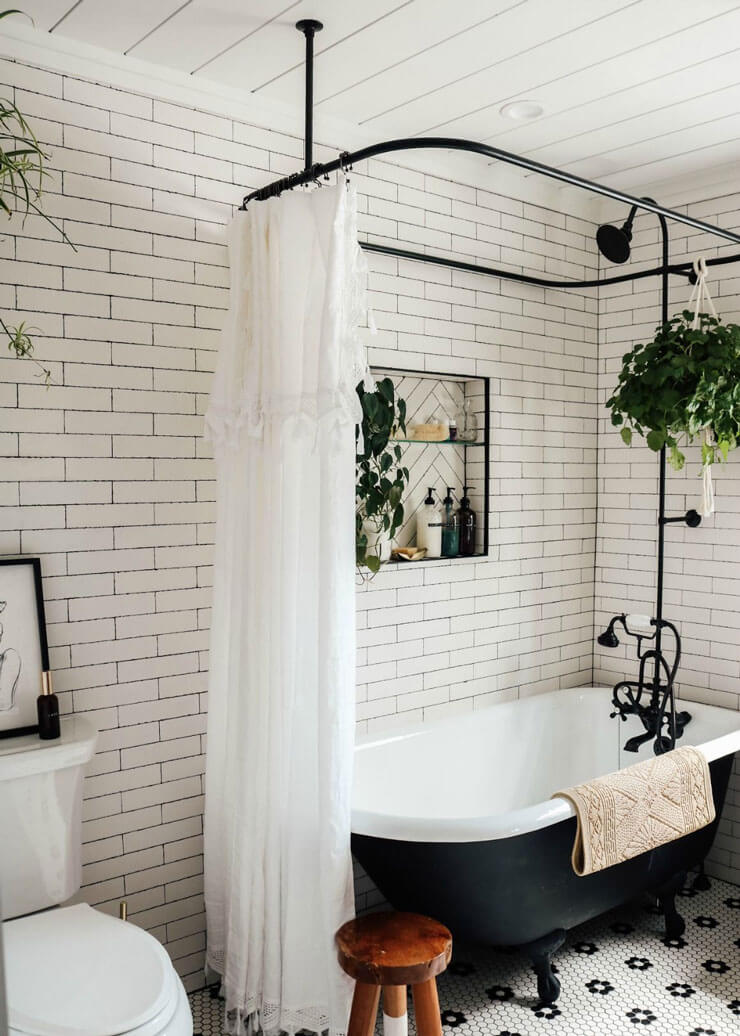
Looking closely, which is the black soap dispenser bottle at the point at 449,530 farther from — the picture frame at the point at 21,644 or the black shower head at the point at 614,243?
the picture frame at the point at 21,644

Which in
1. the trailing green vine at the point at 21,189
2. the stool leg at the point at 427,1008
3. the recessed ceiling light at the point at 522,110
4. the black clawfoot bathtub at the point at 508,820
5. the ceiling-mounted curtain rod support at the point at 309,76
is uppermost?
the recessed ceiling light at the point at 522,110

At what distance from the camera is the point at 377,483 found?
3027 mm

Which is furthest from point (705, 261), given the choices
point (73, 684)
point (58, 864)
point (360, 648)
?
point (58, 864)

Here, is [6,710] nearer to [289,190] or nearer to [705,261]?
[289,190]

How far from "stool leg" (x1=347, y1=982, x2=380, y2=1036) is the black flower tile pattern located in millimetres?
416

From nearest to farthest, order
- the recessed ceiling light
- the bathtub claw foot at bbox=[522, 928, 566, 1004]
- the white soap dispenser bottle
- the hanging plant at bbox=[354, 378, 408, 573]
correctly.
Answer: the bathtub claw foot at bbox=[522, 928, 566, 1004] < the recessed ceiling light < the hanging plant at bbox=[354, 378, 408, 573] < the white soap dispenser bottle

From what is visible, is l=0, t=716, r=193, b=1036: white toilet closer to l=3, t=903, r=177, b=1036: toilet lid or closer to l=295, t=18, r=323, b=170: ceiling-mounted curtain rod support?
l=3, t=903, r=177, b=1036: toilet lid

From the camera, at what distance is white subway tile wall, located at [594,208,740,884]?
11.5ft

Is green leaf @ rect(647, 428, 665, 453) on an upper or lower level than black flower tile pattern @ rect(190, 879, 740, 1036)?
upper

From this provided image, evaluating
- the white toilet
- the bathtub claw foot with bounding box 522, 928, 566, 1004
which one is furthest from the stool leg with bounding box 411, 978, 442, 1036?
the white toilet

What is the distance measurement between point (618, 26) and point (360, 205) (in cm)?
107

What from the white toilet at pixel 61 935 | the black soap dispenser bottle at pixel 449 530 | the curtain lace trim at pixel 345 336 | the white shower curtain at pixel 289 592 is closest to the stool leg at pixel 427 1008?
the white shower curtain at pixel 289 592

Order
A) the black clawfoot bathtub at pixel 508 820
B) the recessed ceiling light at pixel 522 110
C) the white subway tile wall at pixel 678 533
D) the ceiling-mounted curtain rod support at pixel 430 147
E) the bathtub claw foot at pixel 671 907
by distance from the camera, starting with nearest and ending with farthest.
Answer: the ceiling-mounted curtain rod support at pixel 430 147 < the black clawfoot bathtub at pixel 508 820 < the recessed ceiling light at pixel 522 110 < the bathtub claw foot at pixel 671 907 < the white subway tile wall at pixel 678 533

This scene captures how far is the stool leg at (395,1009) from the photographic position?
218 centimetres
